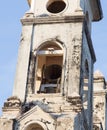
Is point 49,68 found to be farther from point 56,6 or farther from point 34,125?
point 34,125

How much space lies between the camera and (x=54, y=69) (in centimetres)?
1814

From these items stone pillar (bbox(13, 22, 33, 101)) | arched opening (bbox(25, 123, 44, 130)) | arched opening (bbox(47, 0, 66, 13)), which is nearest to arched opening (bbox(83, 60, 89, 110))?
stone pillar (bbox(13, 22, 33, 101))

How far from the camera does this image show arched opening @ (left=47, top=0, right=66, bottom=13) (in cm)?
1845

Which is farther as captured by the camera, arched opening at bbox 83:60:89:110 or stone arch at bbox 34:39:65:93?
arched opening at bbox 83:60:89:110

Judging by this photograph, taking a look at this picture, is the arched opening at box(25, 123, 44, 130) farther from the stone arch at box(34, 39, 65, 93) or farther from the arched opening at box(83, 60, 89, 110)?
the arched opening at box(83, 60, 89, 110)

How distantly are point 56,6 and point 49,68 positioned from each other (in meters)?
2.24

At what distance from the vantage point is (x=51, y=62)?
59.7 ft

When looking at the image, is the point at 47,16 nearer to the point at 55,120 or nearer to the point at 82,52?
the point at 82,52

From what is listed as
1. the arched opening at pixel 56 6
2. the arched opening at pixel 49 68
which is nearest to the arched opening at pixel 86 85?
the arched opening at pixel 49 68

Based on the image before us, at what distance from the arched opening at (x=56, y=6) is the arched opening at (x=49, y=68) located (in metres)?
1.59

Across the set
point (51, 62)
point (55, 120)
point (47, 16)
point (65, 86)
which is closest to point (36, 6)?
point (47, 16)

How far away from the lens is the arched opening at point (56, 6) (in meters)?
18.5

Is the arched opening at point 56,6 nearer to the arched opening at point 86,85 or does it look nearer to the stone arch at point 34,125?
the arched opening at point 86,85

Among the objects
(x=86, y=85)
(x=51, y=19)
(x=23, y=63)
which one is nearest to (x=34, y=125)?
(x=23, y=63)
